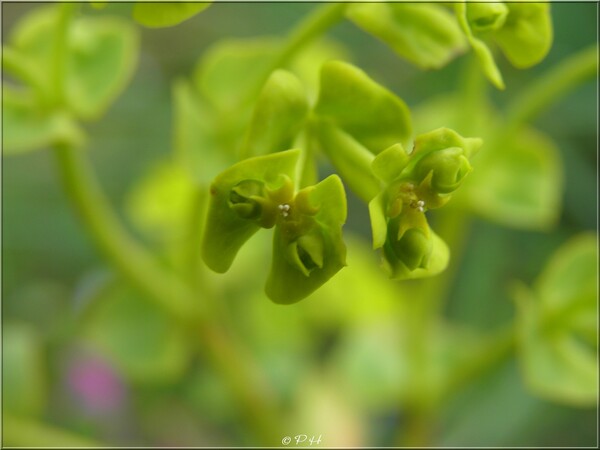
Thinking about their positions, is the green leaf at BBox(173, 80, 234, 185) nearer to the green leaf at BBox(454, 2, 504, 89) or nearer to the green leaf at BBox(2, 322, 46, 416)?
the green leaf at BBox(454, 2, 504, 89)

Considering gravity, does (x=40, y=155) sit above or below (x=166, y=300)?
below

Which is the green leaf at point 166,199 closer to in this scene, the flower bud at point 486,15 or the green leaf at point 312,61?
the green leaf at point 312,61

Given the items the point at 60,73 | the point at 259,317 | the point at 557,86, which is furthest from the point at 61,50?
the point at 259,317

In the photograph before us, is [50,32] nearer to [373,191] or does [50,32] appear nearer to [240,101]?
[240,101]

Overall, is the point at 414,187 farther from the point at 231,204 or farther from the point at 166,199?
the point at 166,199

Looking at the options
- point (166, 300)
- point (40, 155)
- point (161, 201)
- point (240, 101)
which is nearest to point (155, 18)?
point (240, 101)
